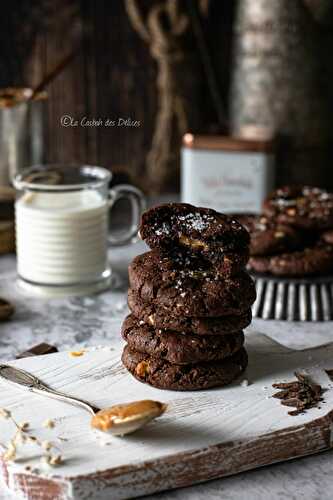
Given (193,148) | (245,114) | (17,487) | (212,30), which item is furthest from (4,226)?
(17,487)

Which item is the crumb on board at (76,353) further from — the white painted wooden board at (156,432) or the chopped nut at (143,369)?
the chopped nut at (143,369)

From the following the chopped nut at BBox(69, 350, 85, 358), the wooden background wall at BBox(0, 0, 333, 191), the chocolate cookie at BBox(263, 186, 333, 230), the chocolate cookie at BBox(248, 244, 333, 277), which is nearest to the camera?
the chopped nut at BBox(69, 350, 85, 358)

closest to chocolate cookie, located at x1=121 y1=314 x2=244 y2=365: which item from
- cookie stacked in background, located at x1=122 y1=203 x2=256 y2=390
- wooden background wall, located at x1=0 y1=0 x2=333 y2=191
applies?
cookie stacked in background, located at x1=122 y1=203 x2=256 y2=390

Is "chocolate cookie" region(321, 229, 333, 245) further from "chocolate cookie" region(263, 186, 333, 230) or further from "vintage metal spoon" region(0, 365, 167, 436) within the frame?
"vintage metal spoon" region(0, 365, 167, 436)

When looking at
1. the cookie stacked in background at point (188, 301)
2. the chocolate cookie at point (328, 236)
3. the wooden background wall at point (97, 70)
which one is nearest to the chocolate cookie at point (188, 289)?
the cookie stacked in background at point (188, 301)

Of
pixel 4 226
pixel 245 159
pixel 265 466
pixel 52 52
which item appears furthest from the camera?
pixel 52 52

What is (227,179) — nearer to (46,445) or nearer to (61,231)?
(61,231)

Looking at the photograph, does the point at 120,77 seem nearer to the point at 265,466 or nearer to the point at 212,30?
the point at 212,30
